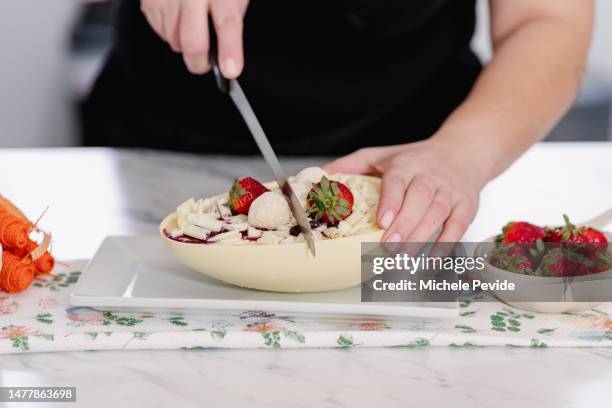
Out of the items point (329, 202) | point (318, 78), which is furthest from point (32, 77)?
point (329, 202)

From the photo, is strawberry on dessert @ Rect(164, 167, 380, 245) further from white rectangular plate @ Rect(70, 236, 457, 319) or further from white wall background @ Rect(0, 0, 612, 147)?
white wall background @ Rect(0, 0, 612, 147)

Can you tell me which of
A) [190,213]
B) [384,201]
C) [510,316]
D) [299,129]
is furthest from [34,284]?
[299,129]

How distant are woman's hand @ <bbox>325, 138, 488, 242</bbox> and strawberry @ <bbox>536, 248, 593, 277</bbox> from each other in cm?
15

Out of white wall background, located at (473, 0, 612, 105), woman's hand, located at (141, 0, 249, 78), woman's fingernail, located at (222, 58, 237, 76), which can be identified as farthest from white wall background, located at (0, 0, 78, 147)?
white wall background, located at (473, 0, 612, 105)

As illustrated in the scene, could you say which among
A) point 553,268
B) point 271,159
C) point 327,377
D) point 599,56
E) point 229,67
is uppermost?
point 599,56

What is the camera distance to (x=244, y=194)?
40.8 inches

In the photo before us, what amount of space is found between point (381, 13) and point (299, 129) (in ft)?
0.91

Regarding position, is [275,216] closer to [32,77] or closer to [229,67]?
[229,67]

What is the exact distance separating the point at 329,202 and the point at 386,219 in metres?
0.08

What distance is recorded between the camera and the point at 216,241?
1013 mm

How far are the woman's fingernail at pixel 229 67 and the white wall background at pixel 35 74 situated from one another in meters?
1.41

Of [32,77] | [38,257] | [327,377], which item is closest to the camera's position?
[327,377]

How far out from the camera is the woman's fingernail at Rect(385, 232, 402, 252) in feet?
3.35

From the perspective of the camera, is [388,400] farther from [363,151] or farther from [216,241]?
[363,151]
